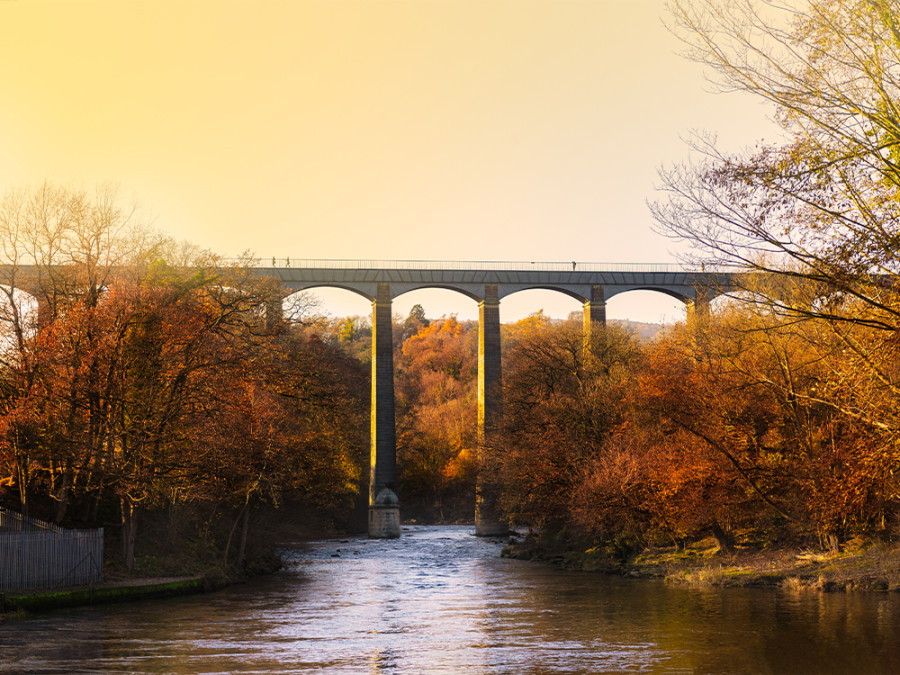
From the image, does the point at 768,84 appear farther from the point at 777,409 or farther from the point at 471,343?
the point at 471,343

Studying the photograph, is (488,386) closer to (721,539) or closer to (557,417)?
(557,417)

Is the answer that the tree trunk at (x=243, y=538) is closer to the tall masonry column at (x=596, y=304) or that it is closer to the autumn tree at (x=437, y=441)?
the tall masonry column at (x=596, y=304)

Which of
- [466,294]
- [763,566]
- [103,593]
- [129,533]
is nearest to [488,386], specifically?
[466,294]

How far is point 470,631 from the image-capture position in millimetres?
19188

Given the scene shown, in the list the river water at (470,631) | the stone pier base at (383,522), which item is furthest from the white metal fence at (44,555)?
the stone pier base at (383,522)

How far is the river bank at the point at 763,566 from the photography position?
82.7ft

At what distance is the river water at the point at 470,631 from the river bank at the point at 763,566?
133cm

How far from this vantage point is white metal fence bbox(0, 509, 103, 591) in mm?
22594

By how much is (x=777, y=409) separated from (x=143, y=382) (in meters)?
20.8

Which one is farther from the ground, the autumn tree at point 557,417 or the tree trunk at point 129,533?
the autumn tree at point 557,417

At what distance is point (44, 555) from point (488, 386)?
37.8 meters

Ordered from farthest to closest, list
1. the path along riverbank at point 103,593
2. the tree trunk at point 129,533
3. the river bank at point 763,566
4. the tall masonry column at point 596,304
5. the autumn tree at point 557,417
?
1. the tall masonry column at point 596,304
2. the autumn tree at point 557,417
3. the tree trunk at point 129,533
4. the river bank at point 763,566
5. the path along riverbank at point 103,593

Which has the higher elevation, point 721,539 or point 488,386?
point 488,386

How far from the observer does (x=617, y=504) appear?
113 feet
